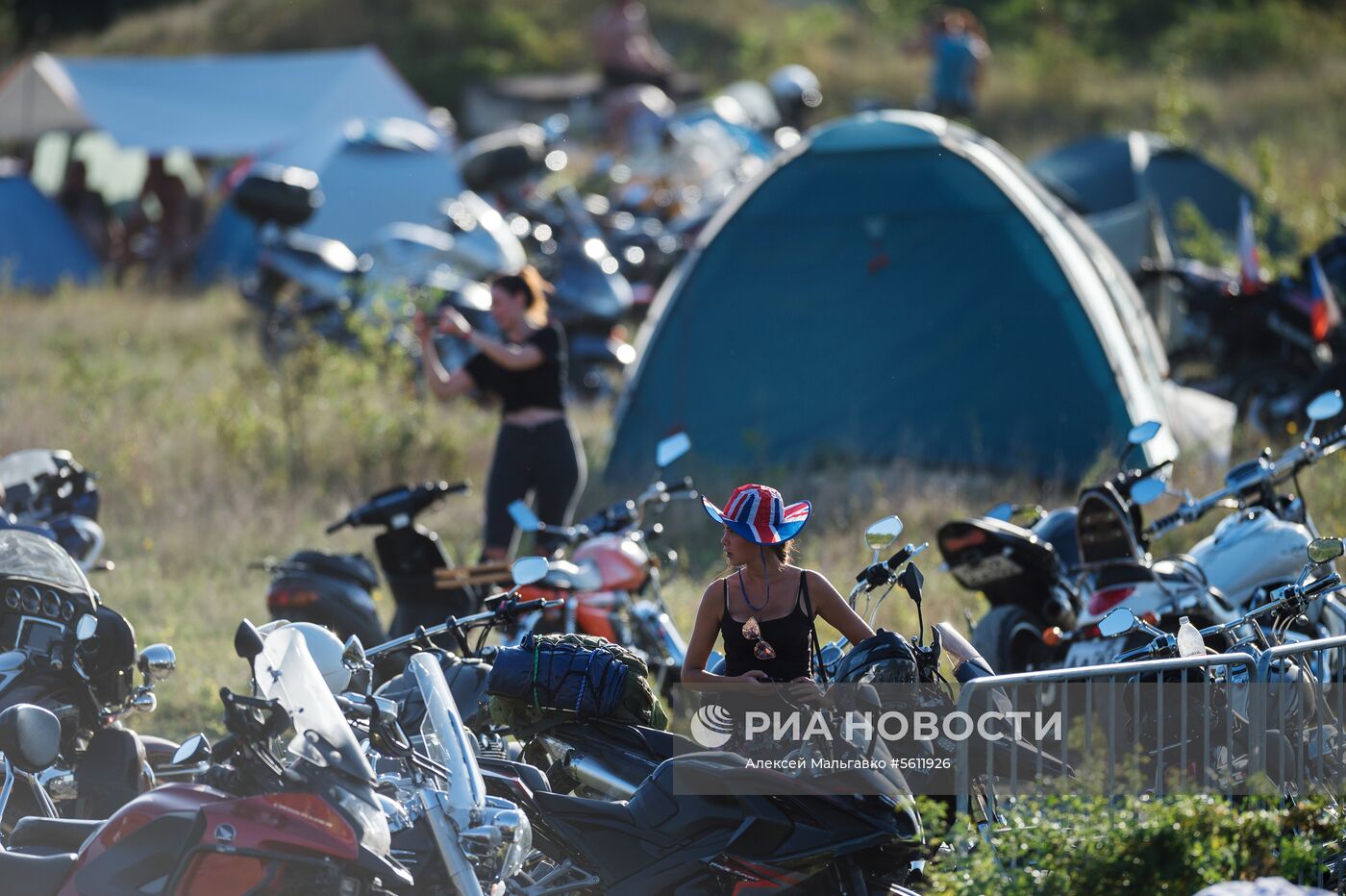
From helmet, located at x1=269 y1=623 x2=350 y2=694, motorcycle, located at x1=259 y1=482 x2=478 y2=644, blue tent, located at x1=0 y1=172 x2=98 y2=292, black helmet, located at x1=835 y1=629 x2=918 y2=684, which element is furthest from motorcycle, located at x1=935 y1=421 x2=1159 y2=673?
blue tent, located at x1=0 y1=172 x2=98 y2=292

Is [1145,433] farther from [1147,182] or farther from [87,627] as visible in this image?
[1147,182]

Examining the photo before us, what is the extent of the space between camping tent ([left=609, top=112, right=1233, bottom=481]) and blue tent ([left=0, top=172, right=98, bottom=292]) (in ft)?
38.6

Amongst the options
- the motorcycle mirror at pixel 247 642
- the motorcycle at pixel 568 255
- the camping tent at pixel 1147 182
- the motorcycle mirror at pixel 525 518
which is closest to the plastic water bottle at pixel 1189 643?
the motorcycle mirror at pixel 247 642

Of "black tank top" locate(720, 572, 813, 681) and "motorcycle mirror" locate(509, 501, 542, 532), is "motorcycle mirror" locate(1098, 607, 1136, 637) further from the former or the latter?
"motorcycle mirror" locate(509, 501, 542, 532)

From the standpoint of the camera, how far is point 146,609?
29.1 ft

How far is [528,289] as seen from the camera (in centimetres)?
804

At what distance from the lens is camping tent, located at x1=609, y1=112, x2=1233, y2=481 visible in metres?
10.2

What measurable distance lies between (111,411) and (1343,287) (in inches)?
354

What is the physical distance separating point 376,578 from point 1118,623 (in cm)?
344

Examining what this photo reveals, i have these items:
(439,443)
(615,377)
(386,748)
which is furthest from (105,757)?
(615,377)

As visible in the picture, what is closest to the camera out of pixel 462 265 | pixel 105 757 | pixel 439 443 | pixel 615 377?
pixel 105 757

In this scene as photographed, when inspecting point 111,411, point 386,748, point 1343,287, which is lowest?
point 111,411

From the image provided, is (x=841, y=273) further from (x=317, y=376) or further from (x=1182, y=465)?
(x=317, y=376)

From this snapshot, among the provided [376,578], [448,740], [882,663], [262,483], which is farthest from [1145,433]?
[262,483]
